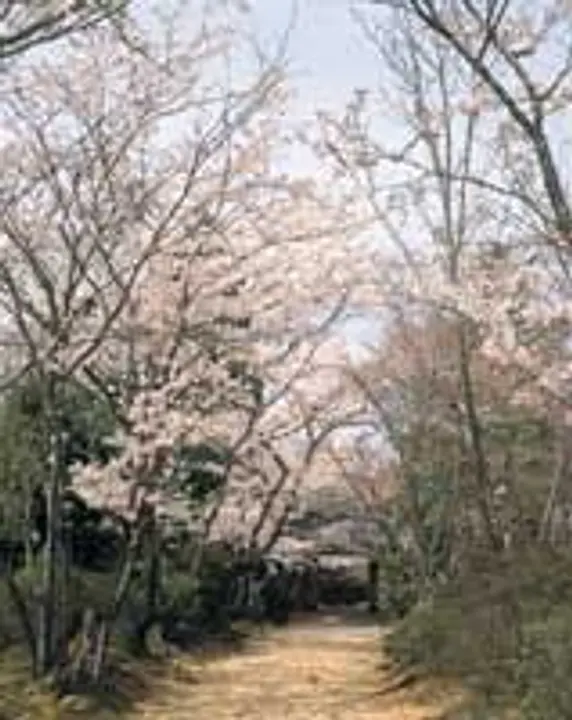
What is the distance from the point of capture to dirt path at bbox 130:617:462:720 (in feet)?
62.8

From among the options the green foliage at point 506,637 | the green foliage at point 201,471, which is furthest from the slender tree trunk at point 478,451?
the green foliage at point 201,471

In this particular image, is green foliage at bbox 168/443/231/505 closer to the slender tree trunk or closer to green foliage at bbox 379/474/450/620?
green foliage at bbox 379/474/450/620

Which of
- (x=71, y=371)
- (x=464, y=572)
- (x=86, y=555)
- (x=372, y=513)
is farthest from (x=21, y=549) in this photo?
(x=372, y=513)

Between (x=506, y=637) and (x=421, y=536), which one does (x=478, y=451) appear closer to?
(x=506, y=637)

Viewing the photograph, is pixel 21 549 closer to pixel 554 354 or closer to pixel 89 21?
pixel 554 354

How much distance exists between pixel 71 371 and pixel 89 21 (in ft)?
34.3

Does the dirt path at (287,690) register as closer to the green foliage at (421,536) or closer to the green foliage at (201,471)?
the green foliage at (421,536)

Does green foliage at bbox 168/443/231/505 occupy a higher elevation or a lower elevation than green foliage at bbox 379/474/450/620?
higher

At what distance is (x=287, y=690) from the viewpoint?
22.7 meters

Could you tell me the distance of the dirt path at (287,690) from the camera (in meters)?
19.1

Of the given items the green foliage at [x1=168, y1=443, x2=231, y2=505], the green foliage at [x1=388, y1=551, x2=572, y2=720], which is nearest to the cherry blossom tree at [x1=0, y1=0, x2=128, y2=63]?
the green foliage at [x1=388, y1=551, x2=572, y2=720]

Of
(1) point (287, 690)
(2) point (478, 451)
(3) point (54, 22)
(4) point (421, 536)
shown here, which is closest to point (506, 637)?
(2) point (478, 451)

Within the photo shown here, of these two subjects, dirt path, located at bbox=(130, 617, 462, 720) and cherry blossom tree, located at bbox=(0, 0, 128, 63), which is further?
dirt path, located at bbox=(130, 617, 462, 720)

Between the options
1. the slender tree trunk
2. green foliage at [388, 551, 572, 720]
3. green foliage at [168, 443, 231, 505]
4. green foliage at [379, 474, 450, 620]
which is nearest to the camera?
green foliage at [388, 551, 572, 720]
